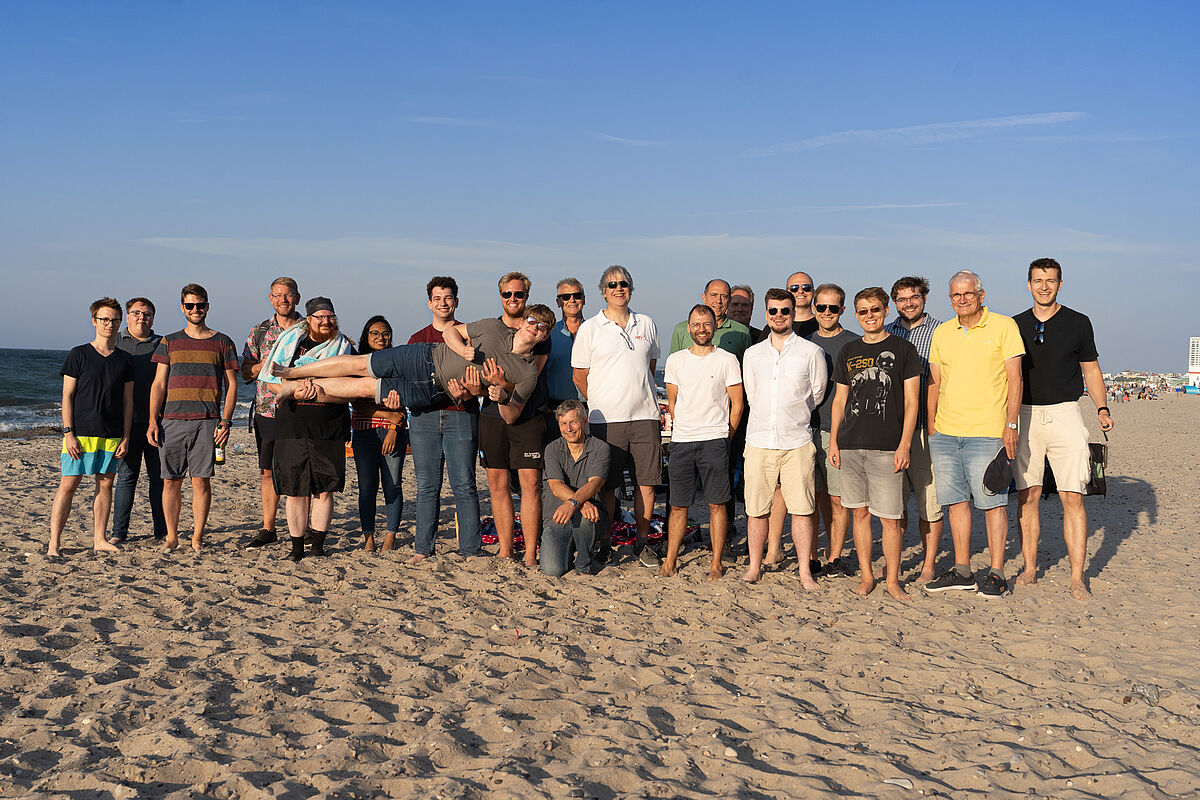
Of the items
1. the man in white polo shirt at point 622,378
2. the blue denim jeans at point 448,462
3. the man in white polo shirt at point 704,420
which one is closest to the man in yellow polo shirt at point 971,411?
the man in white polo shirt at point 704,420

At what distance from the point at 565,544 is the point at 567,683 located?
214 centimetres

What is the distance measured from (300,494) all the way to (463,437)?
1336 mm

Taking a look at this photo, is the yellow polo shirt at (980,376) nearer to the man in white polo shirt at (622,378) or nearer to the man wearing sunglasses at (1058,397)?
the man wearing sunglasses at (1058,397)

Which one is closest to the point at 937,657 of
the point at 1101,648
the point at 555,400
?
the point at 1101,648

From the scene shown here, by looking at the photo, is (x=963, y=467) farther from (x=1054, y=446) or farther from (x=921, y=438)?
(x=1054, y=446)

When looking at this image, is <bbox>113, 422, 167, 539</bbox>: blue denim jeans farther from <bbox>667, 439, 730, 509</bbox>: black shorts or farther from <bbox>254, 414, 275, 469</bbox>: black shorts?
<bbox>667, 439, 730, 509</bbox>: black shorts

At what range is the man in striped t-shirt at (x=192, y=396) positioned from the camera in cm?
674

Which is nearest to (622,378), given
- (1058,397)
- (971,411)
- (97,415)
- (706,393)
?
(706,393)

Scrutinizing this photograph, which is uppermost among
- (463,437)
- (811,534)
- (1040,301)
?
(1040,301)

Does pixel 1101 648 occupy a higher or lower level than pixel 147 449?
lower

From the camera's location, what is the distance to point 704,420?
6.21 m

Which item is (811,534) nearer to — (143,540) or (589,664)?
(589,664)

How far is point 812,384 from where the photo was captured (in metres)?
5.96

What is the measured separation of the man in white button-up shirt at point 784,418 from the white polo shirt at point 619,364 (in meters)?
0.76
